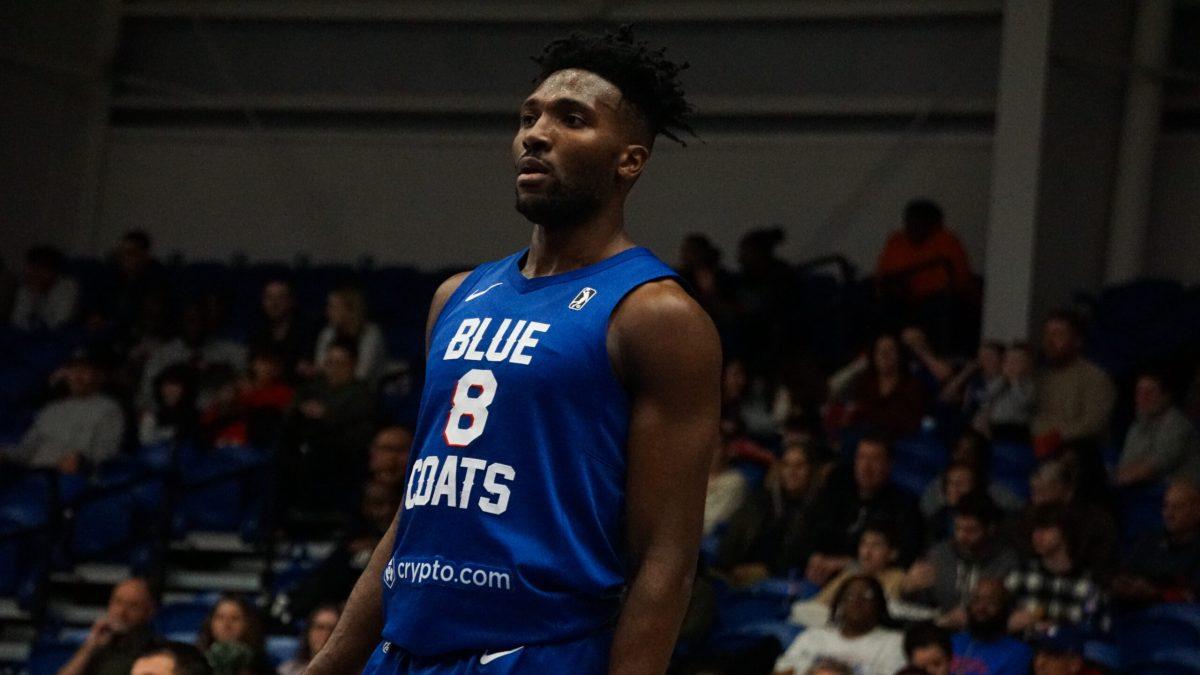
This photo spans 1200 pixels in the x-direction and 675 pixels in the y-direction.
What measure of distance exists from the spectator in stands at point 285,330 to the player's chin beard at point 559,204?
26.8ft

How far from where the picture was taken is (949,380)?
984 centimetres

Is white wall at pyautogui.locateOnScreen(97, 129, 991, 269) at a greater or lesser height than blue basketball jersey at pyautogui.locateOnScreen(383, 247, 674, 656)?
greater

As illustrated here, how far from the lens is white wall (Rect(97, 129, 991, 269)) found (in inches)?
505

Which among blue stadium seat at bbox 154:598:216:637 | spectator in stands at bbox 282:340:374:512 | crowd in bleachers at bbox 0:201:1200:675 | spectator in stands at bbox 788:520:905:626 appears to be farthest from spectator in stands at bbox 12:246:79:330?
spectator in stands at bbox 788:520:905:626

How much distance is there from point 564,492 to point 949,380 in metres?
7.42

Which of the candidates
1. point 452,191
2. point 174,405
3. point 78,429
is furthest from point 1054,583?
point 452,191

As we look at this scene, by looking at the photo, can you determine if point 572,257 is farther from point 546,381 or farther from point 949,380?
point 949,380

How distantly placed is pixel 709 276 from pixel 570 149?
8.02m

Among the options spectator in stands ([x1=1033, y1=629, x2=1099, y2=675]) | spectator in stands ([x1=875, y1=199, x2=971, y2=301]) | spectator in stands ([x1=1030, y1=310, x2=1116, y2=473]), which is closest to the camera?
spectator in stands ([x1=1033, y1=629, x2=1099, y2=675])

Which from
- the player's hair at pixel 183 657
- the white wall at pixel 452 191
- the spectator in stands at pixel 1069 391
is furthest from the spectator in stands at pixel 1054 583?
the white wall at pixel 452 191

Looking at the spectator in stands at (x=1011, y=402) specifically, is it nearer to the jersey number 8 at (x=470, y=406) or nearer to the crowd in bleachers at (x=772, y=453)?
the crowd in bleachers at (x=772, y=453)

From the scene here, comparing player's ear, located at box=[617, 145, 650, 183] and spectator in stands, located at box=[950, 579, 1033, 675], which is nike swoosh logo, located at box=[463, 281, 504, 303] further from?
spectator in stands, located at box=[950, 579, 1033, 675]

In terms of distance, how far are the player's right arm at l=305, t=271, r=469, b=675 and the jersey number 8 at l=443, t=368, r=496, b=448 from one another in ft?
0.75

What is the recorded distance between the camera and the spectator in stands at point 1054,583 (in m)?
7.15
